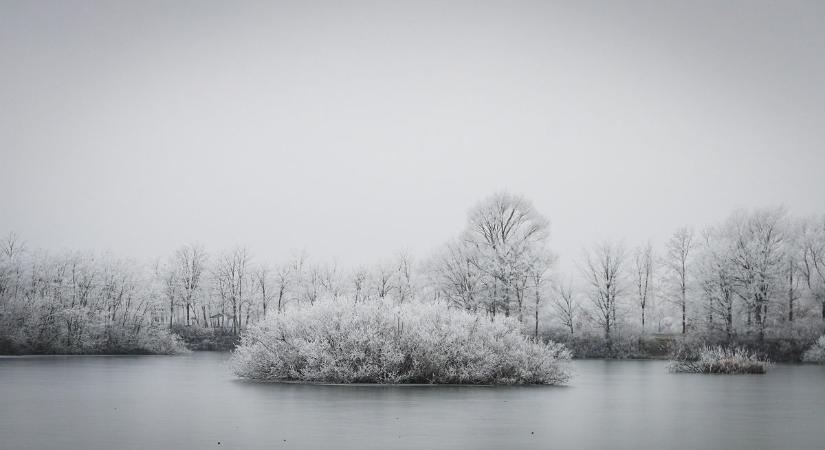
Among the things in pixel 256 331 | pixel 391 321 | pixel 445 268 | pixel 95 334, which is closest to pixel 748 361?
pixel 391 321

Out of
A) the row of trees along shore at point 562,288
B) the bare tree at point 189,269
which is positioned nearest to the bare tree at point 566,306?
the row of trees along shore at point 562,288

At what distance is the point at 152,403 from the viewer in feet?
62.1

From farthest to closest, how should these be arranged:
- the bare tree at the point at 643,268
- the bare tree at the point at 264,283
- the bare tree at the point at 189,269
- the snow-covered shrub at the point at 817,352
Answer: the bare tree at the point at 189,269
the bare tree at the point at 264,283
the bare tree at the point at 643,268
the snow-covered shrub at the point at 817,352

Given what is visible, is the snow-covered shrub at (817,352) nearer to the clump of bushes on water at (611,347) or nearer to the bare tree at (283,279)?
the clump of bushes on water at (611,347)

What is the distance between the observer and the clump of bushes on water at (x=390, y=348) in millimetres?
25031

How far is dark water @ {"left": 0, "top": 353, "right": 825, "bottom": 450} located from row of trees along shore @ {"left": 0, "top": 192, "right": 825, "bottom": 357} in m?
26.2

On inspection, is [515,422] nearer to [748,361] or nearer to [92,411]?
[92,411]

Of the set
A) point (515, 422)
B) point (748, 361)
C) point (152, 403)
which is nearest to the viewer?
point (515, 422)

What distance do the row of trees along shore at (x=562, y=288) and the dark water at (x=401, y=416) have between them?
86.0 feet

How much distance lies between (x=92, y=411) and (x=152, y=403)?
7.38ft

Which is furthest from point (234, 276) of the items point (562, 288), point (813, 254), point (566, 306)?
point (813, 254)

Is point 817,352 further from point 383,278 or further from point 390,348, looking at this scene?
point 383,278

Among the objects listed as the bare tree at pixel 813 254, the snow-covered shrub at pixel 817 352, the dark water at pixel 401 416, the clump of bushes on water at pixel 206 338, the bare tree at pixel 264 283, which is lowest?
the clump of bushes on water at pixel 206 338

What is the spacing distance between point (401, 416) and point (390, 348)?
357 inches
